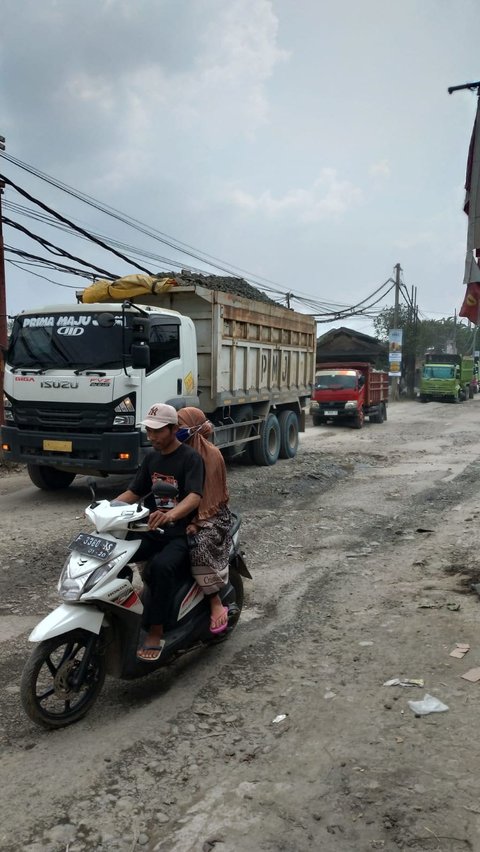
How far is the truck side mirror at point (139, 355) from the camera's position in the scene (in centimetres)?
771

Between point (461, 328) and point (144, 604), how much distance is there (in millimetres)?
81812

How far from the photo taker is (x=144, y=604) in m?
3.50

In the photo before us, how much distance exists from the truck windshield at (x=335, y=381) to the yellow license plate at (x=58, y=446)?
13.1 metres

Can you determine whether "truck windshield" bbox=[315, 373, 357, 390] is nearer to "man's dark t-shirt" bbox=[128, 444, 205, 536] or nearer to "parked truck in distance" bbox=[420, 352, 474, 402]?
"parked truck in distance" bbox=[420, 352, 474, 402]

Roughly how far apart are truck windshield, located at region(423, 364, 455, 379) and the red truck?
44.9ft

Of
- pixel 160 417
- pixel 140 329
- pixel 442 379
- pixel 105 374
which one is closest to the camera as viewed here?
pixel 160 417

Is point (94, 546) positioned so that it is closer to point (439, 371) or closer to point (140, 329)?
point (140, 329)

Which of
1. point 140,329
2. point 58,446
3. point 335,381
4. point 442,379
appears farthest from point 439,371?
point 58,446

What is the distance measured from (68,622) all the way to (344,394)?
17250 mm

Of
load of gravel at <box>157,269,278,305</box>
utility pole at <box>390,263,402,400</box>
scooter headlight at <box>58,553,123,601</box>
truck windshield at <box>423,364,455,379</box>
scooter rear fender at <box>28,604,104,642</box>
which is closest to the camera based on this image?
scooter rear fender at <box>28,604,104,642</box>

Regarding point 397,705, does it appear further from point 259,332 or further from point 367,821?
point 259,332

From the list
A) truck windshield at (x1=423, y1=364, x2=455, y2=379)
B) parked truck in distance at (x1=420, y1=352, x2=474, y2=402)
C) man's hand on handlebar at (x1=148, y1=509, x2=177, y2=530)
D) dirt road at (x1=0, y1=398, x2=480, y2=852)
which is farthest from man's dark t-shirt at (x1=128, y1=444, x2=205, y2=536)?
truck windshield at (x1=423, y1=364, x2=455, y2=379)

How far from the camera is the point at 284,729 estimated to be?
3170 millimetres

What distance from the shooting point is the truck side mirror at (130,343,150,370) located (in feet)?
25.3
